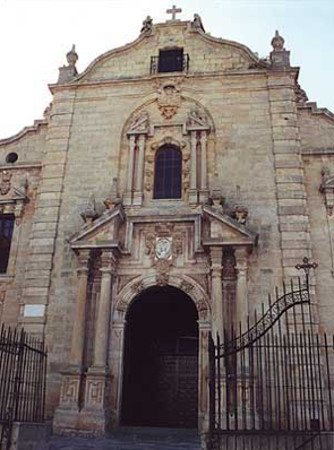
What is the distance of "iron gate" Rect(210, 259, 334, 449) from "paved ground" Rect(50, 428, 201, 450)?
2.96ft

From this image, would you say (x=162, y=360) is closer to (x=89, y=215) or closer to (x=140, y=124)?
(x=89, y=215)

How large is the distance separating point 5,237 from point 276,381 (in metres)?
9.00

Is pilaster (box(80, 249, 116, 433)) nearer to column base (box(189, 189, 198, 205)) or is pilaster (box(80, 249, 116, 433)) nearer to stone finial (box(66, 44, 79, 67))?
column base (box(189, 189, 198, 205))

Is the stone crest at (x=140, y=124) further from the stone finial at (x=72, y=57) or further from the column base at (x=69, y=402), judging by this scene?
the column base at (x=69, y=402)

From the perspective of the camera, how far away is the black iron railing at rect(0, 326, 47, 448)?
8.73 meters

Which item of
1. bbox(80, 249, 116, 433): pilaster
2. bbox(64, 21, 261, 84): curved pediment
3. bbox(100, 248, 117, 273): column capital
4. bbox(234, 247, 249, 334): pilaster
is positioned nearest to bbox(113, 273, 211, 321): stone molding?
bbox(80, 249, 116, 433): pilaster

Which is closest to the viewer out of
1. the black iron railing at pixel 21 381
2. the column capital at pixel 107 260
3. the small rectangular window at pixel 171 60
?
the black iron railing at pixel 21 381

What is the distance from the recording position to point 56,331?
1366 cm

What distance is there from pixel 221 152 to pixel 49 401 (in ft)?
27.3

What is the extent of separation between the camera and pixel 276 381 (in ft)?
38.2

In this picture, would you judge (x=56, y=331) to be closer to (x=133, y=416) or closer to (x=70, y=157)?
(x=133, y=416)

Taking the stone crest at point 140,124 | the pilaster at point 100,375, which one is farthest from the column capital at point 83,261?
the stone crest at point 140,124

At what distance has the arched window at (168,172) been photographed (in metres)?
15.1

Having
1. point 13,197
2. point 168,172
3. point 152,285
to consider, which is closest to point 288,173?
point 168,172
